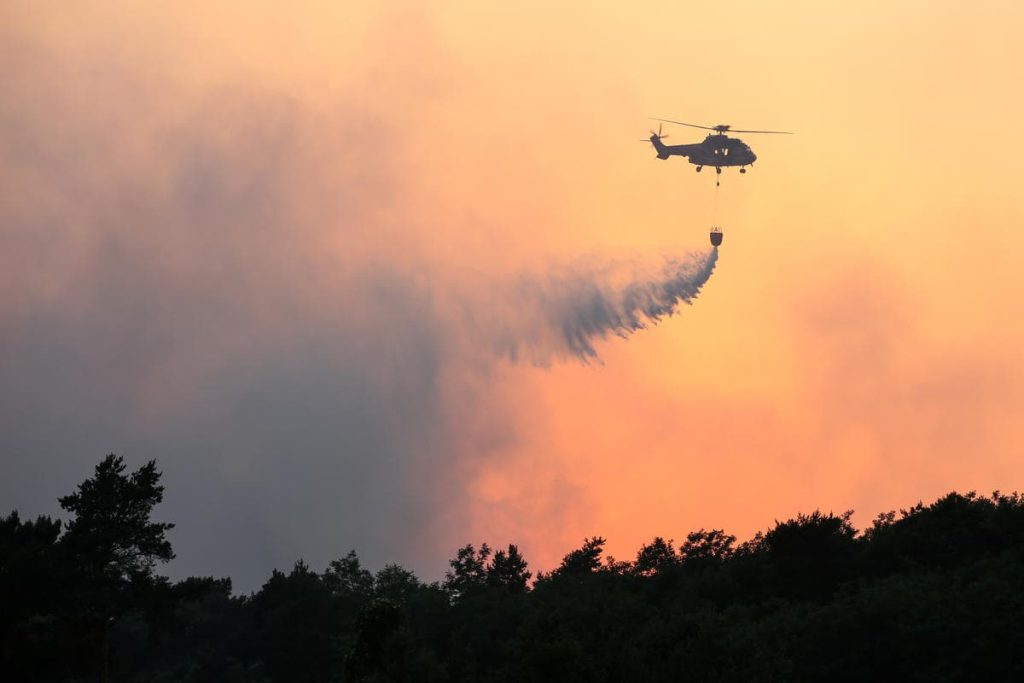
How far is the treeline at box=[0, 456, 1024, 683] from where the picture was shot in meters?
80.2

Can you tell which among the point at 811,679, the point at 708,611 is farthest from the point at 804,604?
the point at 811,679

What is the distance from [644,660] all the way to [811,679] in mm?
12852

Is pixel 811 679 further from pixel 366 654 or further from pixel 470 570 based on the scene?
pixel 470 570

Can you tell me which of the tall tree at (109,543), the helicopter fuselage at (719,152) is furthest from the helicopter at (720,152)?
the tall tree at (109,543)

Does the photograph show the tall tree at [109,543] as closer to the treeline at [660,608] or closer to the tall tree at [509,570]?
the treeline at [660,608]

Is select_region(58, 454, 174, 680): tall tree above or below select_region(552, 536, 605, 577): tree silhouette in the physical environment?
below

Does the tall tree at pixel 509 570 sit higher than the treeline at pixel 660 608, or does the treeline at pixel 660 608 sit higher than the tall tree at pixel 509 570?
the tall tree at pixel 509 570

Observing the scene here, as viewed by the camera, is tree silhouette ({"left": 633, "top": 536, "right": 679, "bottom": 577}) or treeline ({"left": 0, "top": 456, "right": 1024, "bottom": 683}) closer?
treeline ({"left": 0, "top": 456, "right": 1024, "bottom": 683})

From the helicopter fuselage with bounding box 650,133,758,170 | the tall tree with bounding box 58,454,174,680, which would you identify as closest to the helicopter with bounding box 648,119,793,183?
the helicopter fuselage with bounding box 650,133,758,170

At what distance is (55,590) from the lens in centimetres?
8644

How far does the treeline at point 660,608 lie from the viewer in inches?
3157

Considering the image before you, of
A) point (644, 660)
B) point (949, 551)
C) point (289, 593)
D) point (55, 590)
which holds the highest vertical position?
point (289, 593)

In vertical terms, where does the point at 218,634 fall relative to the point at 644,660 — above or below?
above

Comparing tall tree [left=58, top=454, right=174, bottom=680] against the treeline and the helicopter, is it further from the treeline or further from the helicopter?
the helicopter
